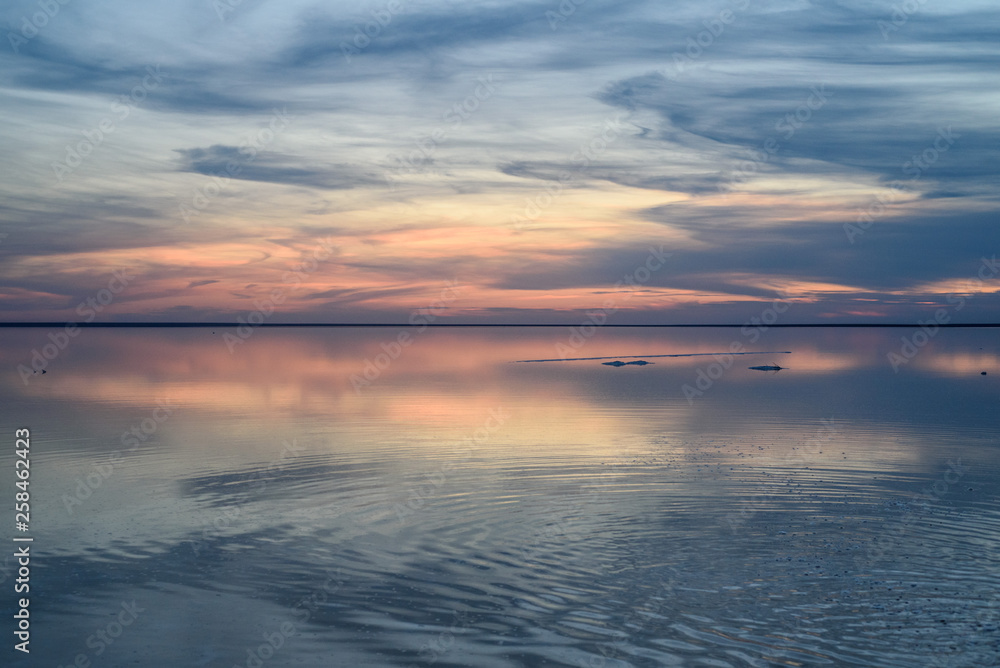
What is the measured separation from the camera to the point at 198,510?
54.7 ft

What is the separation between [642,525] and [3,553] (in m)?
11.2

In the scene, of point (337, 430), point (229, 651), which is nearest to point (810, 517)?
point (229, 651)

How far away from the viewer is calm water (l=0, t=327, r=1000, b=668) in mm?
10234

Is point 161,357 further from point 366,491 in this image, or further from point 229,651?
point 229,651

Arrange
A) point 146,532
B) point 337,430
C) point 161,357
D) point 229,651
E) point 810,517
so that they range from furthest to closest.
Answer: point 161,357 < point 337,430 < point 810,517 < point 146,532 < point 229,651

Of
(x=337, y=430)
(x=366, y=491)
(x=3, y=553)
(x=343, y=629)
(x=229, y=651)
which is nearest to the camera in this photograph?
(x=229, y=651)

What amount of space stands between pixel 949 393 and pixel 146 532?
123 ft

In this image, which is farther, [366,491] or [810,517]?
[366,491]

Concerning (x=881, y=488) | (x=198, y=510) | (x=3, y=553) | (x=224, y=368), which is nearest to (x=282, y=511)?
(x=198, y=510)

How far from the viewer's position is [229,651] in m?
10.0

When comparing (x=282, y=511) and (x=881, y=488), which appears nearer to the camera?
(x=282, y=511)

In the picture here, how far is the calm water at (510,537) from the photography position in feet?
33.6

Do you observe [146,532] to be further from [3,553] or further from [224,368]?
[224,368]

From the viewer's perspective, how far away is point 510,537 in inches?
579
